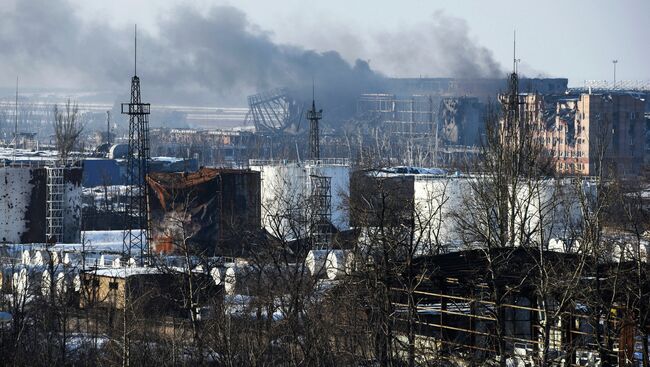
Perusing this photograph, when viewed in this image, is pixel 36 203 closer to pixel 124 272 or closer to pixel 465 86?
pixel 124 272

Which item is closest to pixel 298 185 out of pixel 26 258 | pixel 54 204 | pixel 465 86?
pixel 54 204

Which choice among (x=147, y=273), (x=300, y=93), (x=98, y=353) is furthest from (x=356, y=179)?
(x=300, y=93)

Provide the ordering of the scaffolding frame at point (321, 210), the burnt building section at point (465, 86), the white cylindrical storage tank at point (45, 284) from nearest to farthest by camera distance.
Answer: the white cylindrical storage tank at point (45, 284), the scaffolding frame at point (321, 210), the burnt building section at point (465, 86)

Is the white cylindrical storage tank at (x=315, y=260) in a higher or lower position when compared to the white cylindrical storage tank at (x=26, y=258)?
higher

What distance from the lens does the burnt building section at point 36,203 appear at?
24125 millimetres

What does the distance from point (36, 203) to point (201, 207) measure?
10.7 feet

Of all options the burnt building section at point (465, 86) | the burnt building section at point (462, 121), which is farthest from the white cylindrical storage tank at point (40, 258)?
the burnt building section at point (462, 121)

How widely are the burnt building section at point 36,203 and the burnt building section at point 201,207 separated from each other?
1.66 meters

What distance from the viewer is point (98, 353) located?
44.0 feet

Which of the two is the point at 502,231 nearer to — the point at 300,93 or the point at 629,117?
the point at 629,117

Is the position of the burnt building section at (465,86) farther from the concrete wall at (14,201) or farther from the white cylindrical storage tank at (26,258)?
the white cylindrical storage tank at (26,258)

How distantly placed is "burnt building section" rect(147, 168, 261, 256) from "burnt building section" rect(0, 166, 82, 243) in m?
1.66

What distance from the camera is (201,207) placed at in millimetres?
23812

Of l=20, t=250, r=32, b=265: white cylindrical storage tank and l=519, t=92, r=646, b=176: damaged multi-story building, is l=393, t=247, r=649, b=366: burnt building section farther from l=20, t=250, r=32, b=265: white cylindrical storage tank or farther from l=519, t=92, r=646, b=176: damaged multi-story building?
l=519, t=92, r=646, b=176: damaged multi-story building
